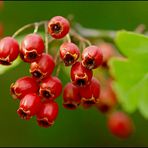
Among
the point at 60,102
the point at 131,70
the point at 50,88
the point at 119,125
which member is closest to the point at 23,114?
the point at 50,88

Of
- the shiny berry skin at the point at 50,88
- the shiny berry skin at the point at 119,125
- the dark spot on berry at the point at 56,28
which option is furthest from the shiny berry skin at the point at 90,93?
the shiny berry skin at the point at 119,125

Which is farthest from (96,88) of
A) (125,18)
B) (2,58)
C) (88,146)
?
(88,146)

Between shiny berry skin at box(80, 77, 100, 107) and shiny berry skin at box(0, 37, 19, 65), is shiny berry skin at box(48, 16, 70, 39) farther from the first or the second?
shiny berry skin at box(80, 77, 100, 107)

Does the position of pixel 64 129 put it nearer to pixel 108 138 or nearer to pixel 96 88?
pixel 108 138

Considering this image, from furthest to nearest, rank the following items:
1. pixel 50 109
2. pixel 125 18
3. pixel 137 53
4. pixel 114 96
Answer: pixel 125 18 → pixel 114 96 → pixel 137 53 → pixel 50 109

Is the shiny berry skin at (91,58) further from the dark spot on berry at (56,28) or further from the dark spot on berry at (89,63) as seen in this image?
the dark spot on berry at (56,28)

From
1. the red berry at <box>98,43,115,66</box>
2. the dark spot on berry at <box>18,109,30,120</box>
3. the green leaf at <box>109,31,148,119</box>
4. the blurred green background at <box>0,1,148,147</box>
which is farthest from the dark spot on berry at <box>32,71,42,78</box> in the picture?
the blurred green background at <box>0,1,148,147</box>
